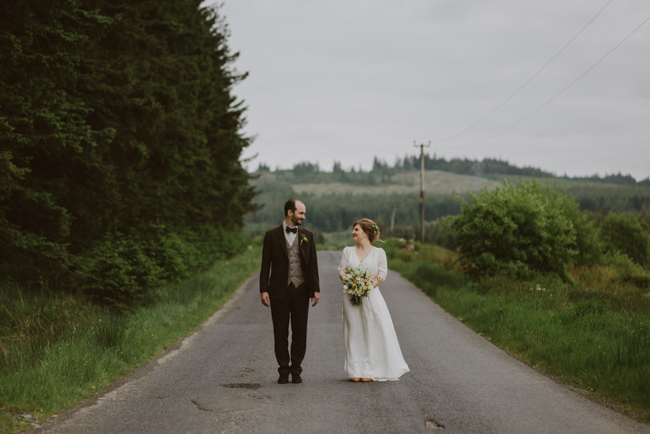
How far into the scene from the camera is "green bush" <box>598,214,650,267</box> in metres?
49.6

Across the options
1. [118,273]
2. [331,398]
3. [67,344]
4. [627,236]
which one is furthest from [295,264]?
→ [627,236]

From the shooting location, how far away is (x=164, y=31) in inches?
738

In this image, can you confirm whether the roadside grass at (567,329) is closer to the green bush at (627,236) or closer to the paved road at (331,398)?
the paved road at (331,398)

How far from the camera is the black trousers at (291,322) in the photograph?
7.51 m

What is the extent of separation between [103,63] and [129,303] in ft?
18.8

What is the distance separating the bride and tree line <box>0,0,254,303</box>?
252 inches

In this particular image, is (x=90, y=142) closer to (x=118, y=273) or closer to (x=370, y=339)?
(x=118, y=273)

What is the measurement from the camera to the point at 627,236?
51.3 m

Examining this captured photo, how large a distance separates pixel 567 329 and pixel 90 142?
33.4 ft

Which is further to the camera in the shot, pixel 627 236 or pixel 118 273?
pixel 627 236

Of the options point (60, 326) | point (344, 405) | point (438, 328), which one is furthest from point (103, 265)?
point (344, 405)

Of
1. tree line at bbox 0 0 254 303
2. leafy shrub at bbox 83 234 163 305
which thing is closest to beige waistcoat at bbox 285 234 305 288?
tree line at bbox 0 0 254 303

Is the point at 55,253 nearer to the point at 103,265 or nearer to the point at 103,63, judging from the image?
the point at 103,265

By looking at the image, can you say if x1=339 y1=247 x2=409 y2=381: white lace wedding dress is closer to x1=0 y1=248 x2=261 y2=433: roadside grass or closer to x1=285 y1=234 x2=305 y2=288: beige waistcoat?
x1=285 y1=234 x2=305 y2=288: beige waistcoat
